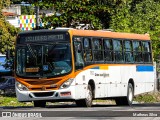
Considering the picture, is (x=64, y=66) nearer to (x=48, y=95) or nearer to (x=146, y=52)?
(x=48, y=95)

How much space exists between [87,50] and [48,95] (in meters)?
2.54

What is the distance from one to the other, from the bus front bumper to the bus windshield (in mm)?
629

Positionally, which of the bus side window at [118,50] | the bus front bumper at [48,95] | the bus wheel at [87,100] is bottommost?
the bus wheel at [87,100]

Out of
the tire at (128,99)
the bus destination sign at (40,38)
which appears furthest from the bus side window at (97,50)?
the tire at (128,99)

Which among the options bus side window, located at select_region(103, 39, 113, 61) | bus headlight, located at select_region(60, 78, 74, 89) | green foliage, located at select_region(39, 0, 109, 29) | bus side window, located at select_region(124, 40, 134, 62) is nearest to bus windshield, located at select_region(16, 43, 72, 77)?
bus headlight, located at select_region(60, 78, 74, 89)

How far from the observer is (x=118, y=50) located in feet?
98.7

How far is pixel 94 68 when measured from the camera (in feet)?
90.5

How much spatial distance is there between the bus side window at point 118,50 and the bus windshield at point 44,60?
4.36 m

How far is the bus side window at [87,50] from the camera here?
26953mm

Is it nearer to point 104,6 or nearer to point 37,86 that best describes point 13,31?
point 104,6

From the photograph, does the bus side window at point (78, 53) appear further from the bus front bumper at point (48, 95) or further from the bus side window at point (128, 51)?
the bus side window at point (128, 51)

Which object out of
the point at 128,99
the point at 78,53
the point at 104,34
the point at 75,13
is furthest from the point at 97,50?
the point at 75,13

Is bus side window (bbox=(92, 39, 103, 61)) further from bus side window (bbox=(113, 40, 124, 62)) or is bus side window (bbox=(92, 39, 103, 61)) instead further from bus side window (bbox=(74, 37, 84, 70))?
bus side window (bbox=(113, 40, 124, 62))

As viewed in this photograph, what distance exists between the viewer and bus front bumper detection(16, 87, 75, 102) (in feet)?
84.1
